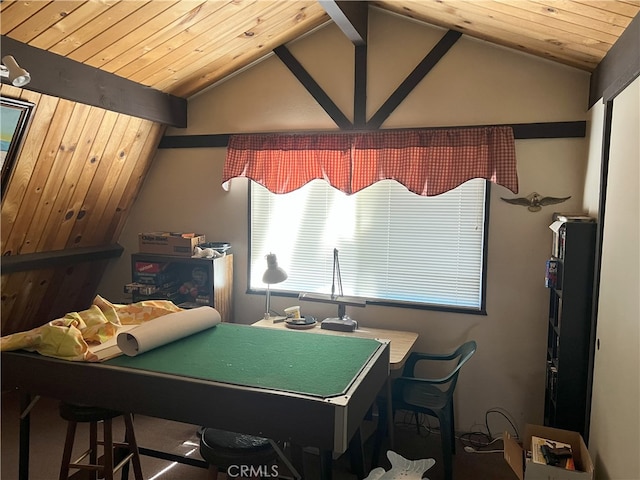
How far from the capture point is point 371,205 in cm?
354

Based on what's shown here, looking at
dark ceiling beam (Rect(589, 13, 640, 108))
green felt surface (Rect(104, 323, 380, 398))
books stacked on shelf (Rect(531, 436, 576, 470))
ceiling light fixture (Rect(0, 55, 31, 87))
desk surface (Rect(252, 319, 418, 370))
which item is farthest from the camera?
desk surface (Rect(252, 319, 418, 370))

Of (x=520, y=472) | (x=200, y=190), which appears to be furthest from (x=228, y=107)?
(x=520, y=472)

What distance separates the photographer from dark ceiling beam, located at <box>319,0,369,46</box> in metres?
2.66

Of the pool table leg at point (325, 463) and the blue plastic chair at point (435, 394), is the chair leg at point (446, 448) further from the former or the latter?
the pool table leg at point (325, 463)

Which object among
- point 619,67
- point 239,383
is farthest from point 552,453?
point 619,67

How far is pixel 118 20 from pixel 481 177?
7.63ft

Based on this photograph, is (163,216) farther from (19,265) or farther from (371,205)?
(371,205)

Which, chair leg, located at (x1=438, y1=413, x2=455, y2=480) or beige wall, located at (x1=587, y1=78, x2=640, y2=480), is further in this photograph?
chair leg, located at (x1=438, y1=413, x2=455, y2=480)

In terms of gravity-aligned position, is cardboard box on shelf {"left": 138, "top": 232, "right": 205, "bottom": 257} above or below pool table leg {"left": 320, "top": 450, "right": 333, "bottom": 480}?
above

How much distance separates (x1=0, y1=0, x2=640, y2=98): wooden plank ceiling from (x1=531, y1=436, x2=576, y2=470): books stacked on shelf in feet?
6.64

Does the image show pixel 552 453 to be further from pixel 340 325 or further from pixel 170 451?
pixel 170 451

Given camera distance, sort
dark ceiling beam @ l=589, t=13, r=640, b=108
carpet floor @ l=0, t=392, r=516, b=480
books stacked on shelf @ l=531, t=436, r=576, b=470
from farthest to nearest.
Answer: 1. carpet floor @ l=0, t=392, r=516, b=480
2. books stacked on shelf @ l=531, t=436, r=576, b=470
3. dark ceiling beam @ l=589, t=13, r=640, b=108
